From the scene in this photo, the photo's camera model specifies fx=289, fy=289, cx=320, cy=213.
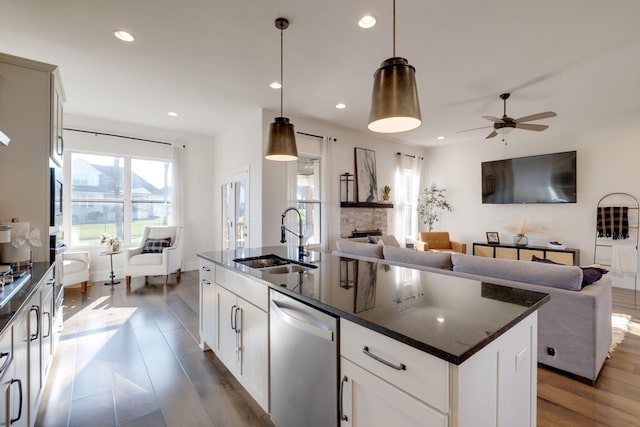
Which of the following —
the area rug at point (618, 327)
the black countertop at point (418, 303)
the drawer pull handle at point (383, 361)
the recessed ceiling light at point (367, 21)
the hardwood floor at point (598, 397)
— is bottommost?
the hardwood floor at point (598, 397)

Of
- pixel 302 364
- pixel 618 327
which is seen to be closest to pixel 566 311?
pixel 618 327

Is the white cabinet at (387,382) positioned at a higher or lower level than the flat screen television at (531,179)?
lower

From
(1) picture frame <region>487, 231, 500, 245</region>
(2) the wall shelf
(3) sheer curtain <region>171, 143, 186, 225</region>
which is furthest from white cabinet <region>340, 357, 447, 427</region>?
(1) picture frame <region>487, 231, 500, 245</region>

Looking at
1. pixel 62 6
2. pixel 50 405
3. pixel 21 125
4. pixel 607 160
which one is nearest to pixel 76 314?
pixel 50 405

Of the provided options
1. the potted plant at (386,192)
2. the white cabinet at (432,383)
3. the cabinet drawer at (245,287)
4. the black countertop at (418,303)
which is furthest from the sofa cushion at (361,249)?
the potted plant at (386,192)

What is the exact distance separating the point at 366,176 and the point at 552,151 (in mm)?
3632

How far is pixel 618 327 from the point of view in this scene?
3.20 metres

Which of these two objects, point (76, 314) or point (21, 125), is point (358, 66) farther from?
point (76, 314)

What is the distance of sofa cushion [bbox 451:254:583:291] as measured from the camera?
87.5 inches

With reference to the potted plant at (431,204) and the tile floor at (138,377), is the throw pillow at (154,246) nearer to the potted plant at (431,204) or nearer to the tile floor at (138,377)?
the tile floor at (138,377)

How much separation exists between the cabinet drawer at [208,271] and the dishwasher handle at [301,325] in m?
1.01

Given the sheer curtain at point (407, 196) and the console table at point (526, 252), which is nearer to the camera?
the console table at point (526, 252)

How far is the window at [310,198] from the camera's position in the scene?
17.6 ft

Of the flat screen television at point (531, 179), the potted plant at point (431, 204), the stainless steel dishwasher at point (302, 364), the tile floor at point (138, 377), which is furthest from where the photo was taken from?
the potted plant at point (431, 204)
